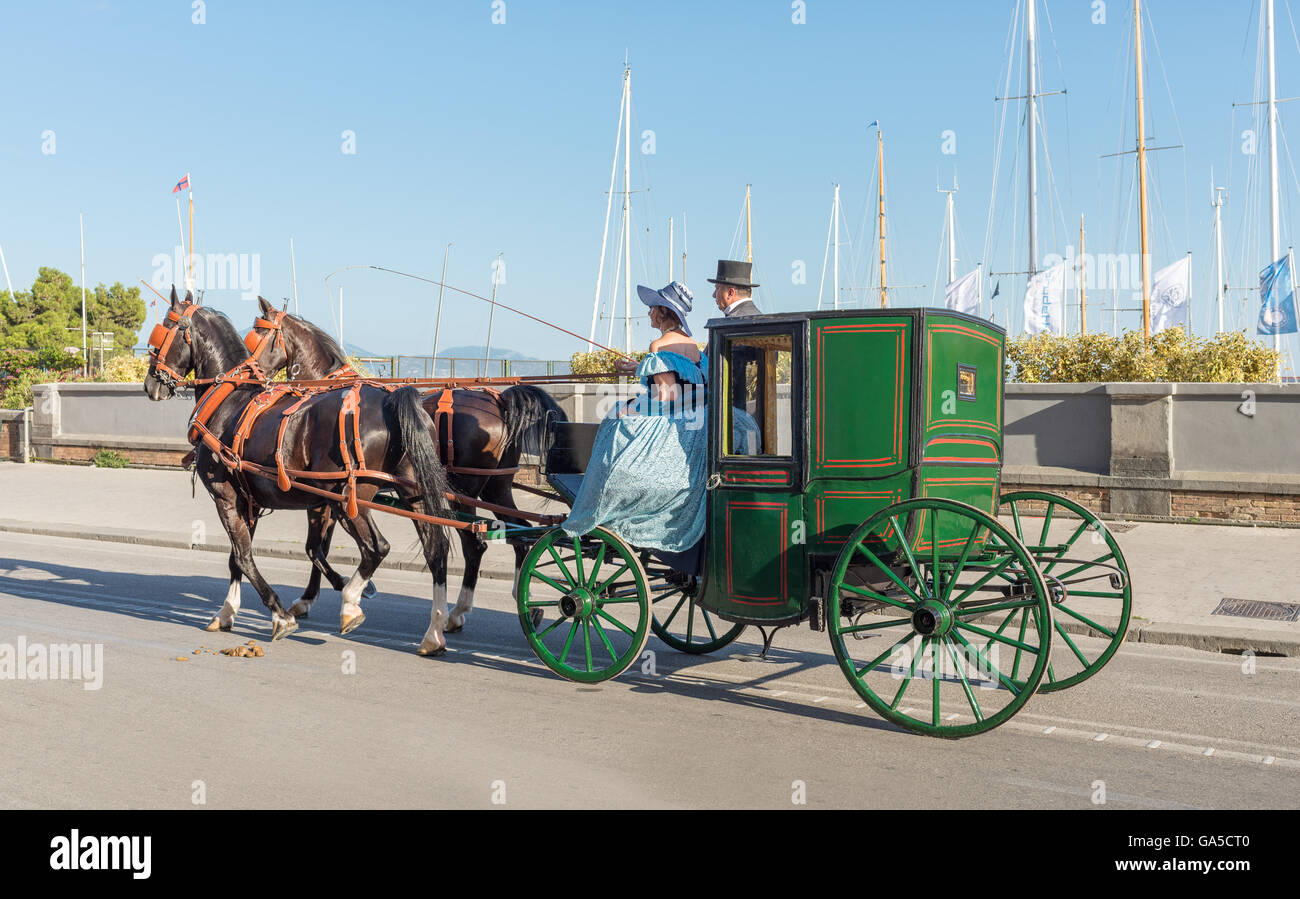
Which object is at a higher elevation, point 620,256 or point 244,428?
point 620,256

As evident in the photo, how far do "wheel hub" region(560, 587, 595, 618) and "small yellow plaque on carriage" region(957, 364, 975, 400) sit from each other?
99.4 inches

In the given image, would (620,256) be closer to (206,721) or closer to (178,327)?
(178,327)

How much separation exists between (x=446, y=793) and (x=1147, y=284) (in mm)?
24730

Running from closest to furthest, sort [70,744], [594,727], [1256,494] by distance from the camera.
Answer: [70,744], [594,727], [1256,494]

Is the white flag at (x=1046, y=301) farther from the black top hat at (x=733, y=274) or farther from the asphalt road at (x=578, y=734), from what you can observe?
the black top hat at (x=733, y=274)

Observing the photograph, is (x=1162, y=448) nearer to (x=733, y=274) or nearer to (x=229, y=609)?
(x=733, y=274)

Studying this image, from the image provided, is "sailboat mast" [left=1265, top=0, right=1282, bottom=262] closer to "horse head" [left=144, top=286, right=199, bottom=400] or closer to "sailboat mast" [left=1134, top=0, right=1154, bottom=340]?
"sailboat mast" [left=1134, top=0, right=1154, bottom=340]

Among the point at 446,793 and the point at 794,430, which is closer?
the point at 446,793

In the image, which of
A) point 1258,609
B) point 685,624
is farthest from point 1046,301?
→ point 685,624

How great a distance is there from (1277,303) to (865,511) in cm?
2341

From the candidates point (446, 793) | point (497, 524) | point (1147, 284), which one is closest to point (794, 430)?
point (446, 793)

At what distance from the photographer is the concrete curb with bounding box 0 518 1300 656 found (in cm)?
850

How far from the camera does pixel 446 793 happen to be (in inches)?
201

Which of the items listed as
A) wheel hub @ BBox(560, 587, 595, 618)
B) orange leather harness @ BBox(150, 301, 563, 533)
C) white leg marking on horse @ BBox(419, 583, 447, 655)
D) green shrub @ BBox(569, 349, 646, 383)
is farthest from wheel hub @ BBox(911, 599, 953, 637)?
green shrub @ BBox(569, 349, 646, 383)
